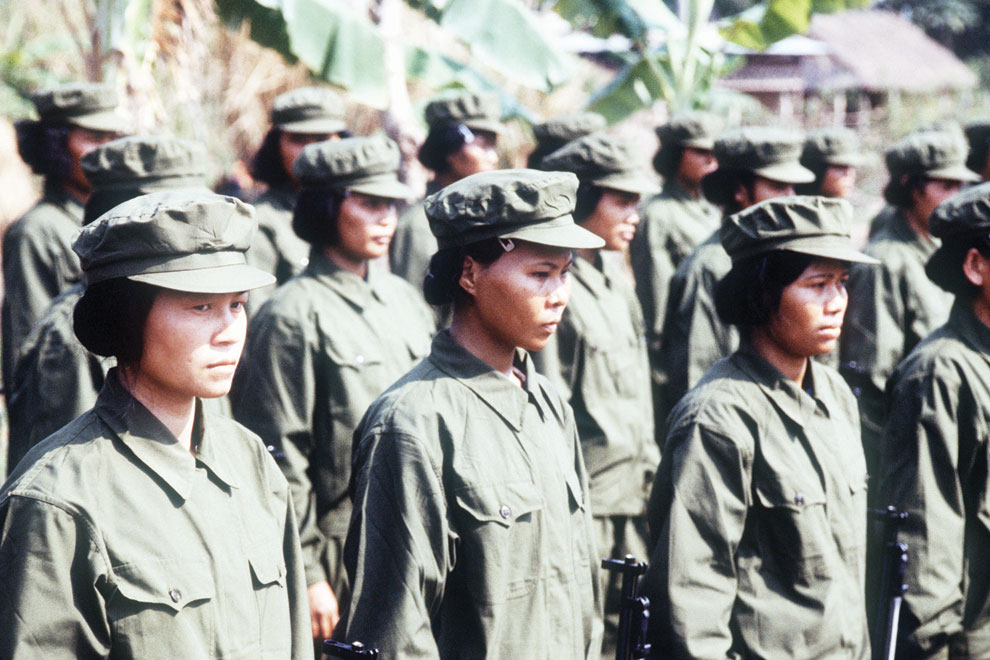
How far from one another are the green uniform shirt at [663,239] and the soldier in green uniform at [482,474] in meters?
4.28

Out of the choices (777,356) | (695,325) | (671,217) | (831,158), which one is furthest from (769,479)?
(831,158)

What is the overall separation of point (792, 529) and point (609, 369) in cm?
194

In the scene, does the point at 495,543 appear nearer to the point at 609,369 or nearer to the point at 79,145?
the point at 609,369

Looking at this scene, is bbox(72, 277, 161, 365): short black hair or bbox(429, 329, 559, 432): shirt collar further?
bbox(429, 329, 559, 432): shirt collar

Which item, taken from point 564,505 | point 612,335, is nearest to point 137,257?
point 564,505

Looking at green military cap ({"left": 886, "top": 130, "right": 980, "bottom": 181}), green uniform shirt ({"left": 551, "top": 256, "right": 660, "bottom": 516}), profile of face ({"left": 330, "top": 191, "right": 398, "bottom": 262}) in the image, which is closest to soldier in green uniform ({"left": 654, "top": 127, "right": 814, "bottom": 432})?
green uniform shirt ({"left": 551, "top": 256, "right": 660, "bottom": 516})

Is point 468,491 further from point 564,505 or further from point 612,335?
point 612,335

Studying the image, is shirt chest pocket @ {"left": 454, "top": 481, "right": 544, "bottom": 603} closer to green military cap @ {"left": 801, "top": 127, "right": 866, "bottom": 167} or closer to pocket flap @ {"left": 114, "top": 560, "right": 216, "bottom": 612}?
pocket flap @ {"left": 114, "top": 560, "right": 216, "bottom": 612}

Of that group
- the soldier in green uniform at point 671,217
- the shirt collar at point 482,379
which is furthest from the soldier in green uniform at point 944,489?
the soldier in green uniform at point 671,217

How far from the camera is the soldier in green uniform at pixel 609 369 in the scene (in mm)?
5414

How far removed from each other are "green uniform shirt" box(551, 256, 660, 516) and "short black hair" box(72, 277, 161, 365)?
293 centimetres

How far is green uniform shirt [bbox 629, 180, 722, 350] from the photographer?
771cm

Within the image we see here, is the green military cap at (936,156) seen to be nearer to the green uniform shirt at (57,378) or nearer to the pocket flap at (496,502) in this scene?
the green uniform shirt at (57,378)

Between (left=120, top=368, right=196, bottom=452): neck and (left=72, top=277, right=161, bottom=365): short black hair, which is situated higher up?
(left=72, top=277, right=161, bottom=365): short black hair
